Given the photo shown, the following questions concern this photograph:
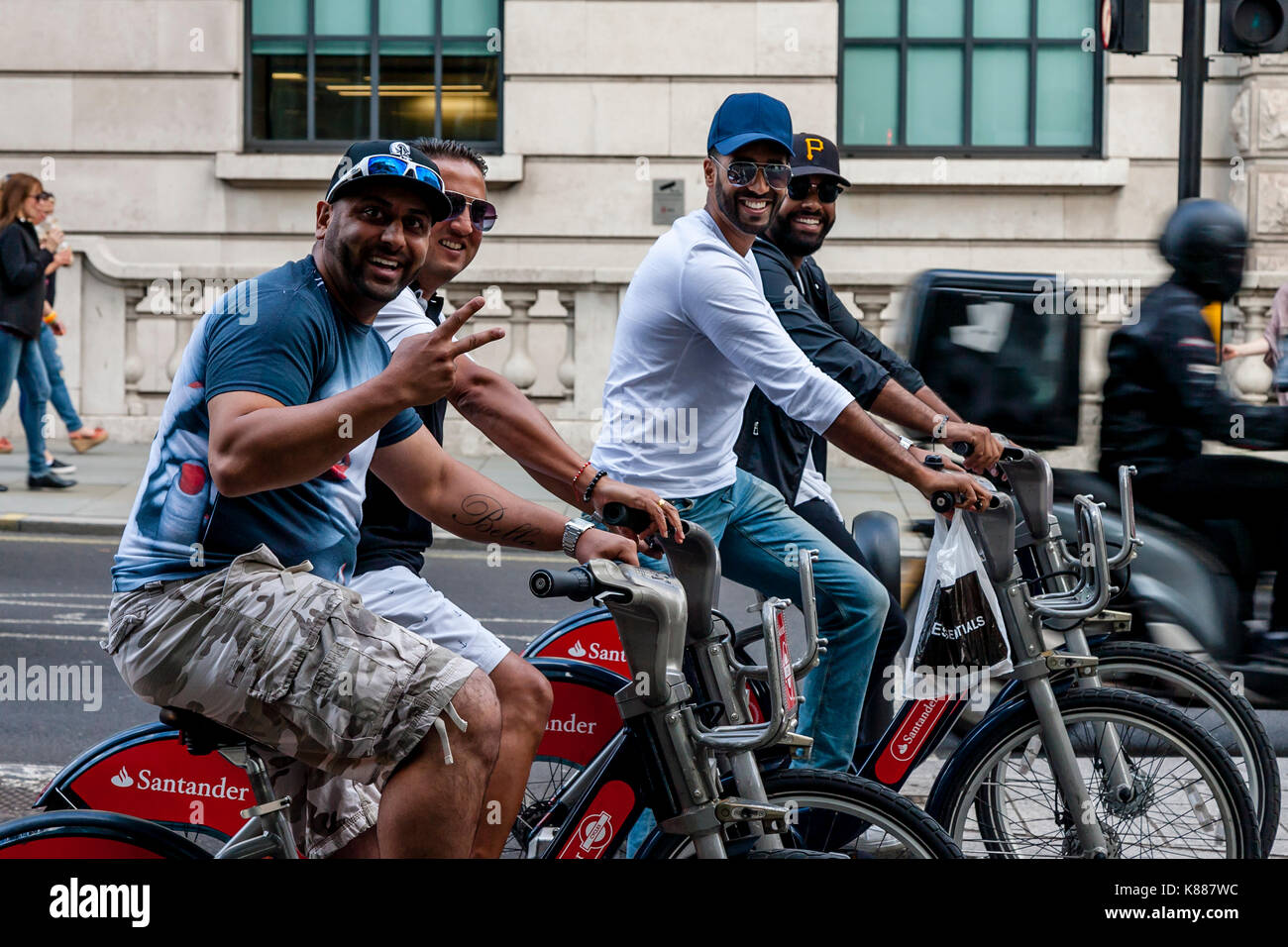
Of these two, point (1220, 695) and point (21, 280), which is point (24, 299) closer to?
point (21, 280)

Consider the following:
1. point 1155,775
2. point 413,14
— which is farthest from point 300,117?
point 1155,775

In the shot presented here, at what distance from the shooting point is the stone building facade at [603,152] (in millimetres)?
14484

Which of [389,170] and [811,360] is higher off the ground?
[389,170]

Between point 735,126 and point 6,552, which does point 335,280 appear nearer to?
point 735,126

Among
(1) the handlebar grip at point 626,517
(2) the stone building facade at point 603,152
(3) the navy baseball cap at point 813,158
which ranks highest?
(2) the stone building facade at point 603,152

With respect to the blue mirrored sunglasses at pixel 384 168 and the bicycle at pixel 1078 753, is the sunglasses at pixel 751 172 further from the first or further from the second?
the blue mirrored sunglasses at pixel 384 168

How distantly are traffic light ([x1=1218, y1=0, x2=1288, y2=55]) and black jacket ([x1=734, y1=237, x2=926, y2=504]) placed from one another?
17.9ft

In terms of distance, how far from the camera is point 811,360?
14.4 feet

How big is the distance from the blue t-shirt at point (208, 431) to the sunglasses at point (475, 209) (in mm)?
1049

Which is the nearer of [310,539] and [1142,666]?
[310,539]

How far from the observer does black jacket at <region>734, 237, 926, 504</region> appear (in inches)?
167

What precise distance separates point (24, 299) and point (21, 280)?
14cm

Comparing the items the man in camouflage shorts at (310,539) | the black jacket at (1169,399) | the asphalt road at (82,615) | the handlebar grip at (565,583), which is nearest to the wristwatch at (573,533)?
the handlebar grip at (565,583)

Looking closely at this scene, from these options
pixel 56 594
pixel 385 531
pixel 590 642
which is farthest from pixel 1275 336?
pixel 385 531
